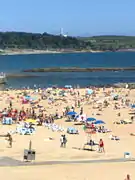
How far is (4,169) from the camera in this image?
73.1 ft

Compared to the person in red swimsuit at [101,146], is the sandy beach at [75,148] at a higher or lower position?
lower

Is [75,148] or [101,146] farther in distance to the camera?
[75,148]

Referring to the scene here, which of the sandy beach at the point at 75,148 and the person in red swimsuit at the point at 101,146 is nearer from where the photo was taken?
the sandy beach at the point at 75,148

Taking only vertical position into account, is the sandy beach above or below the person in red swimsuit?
below

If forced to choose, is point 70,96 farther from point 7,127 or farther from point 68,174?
point 68,174

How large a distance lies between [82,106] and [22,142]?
18.1 meters

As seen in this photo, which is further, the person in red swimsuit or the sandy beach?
the person in red swimsuit

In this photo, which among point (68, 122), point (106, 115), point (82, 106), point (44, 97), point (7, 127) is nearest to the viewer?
point (7, 127)

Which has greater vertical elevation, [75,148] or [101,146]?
[101,146]

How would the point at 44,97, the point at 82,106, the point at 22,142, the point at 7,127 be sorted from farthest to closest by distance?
the point at 44,97 < the point at 82,106 < the point at 7,127 < the point at 22,142

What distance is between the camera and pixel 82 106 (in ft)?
153

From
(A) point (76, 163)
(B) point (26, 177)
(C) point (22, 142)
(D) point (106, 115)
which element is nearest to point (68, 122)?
(D) point (106, 115)

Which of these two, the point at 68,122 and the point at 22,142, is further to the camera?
the point at 68,122

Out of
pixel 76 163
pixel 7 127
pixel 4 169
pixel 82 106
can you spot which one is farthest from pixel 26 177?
pixel 82 106
